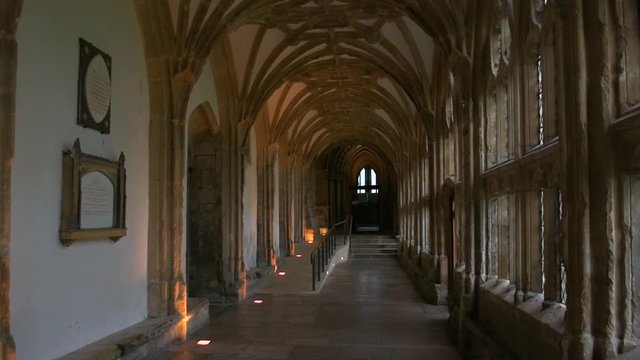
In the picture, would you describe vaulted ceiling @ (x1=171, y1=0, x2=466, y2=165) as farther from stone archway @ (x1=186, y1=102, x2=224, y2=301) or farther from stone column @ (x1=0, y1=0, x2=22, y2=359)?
stone column @ (x1=0, y1=0, x2=22, y2=359)

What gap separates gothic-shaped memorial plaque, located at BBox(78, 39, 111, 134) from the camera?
207 inches

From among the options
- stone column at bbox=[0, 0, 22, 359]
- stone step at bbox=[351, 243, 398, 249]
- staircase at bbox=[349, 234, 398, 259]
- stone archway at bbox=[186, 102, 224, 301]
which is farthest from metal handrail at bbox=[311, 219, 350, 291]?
stone column at bbox=[0, 0, 22, 359]

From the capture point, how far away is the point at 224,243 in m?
10.2

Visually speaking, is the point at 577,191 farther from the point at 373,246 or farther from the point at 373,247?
the point at 373,246

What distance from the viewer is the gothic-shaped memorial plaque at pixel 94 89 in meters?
5.27

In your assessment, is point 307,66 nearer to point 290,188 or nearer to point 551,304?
point 290,188

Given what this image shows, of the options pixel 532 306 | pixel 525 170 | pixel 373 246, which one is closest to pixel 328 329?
pixel 532 306

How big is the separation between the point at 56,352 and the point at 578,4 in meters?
4.63

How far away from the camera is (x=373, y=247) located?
22.4 metres

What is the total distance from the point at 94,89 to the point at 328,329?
4.21m

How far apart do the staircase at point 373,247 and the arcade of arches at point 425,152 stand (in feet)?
27.3

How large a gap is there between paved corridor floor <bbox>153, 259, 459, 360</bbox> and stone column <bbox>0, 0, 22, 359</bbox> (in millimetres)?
2465

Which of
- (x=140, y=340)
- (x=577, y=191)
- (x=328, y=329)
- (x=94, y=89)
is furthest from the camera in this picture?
(x=328, y=329)

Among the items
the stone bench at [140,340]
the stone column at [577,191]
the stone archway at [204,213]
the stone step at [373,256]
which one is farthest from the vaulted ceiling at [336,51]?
the stone step at [373,256]
